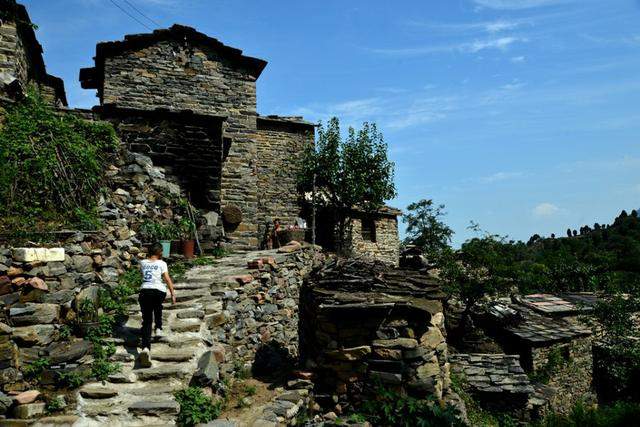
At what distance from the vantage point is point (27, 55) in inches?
538

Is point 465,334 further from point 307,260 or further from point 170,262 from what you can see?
point 170,262

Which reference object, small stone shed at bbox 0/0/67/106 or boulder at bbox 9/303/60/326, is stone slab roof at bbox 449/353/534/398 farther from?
small stone shed at bbox 0/0/67/106

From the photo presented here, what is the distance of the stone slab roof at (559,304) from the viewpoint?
64.0 feet

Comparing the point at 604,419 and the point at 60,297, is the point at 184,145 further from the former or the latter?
the point at 604,419

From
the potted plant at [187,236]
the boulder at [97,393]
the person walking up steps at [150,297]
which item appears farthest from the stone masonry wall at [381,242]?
the boulder at [97,393]

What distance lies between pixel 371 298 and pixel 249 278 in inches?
101

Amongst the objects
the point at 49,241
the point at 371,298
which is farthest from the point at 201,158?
the point at 371,298

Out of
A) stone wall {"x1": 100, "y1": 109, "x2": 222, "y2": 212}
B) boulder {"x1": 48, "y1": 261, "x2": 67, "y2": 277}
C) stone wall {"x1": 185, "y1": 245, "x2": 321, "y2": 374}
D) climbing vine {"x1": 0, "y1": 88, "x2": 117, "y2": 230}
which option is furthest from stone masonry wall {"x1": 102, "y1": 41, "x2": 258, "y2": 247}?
boulder {"x1": 48, "y1": 261, "x2": 67, "y2": 277}

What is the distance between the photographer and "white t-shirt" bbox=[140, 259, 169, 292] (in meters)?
6.07

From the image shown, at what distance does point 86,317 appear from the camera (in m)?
6.20

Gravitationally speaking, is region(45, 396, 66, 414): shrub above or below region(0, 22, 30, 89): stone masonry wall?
below

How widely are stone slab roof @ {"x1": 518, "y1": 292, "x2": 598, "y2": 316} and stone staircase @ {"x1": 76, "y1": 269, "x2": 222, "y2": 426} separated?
54.9 feet

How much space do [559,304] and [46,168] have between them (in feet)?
67.7

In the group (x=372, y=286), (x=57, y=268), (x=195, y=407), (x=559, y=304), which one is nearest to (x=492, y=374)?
(x=372, y=286)
